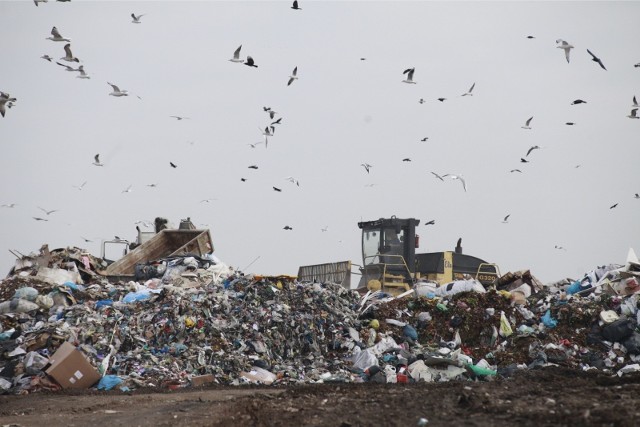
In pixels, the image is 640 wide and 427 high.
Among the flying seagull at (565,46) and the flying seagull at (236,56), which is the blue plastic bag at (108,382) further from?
the flying seagull at (565,46)

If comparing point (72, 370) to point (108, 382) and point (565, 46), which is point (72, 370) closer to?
point (108, 382)

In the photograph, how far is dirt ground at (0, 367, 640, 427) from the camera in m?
5.63

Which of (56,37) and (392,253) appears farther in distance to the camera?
(392,253)

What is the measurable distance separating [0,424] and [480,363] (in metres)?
5.86

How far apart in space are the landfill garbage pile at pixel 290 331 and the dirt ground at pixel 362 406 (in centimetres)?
112

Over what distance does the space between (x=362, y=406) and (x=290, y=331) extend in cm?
530

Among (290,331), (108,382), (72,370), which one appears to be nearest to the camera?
(72,370)

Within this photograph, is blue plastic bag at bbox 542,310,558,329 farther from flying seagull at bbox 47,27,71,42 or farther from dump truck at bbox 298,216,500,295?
flying seagull at bbox 47,27,71,42

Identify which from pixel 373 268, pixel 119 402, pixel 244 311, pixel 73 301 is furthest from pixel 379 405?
pixel 373 268

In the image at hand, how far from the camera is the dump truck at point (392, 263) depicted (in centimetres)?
1664

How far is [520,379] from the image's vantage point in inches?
317

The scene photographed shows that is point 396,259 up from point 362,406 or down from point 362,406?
up

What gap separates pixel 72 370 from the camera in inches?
385

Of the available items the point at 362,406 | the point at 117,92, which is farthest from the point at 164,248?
the point at 362,406
